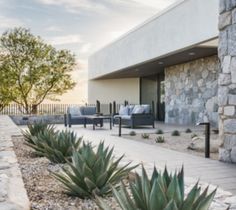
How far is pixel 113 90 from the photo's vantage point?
27422 millimetres

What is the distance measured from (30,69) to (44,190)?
18752 millimetres

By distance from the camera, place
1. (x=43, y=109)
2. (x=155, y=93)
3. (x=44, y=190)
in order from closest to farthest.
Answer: (x=44, y=190)
(x=43, y=109)
(x=155, y=93)

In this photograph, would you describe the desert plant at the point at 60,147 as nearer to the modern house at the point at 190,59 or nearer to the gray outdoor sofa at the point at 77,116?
the modern house at the point at 190,59

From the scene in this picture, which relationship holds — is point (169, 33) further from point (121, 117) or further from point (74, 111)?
point (74, 111)

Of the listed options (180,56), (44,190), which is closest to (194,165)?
(44,190)

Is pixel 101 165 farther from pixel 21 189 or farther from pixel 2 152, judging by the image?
pixel 2 152

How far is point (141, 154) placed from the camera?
6770 millimetres

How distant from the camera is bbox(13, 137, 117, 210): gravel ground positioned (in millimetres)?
3338

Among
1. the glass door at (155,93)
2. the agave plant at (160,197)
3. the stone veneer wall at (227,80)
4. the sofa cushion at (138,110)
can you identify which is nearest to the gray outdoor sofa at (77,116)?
the sofa cushion at (138,110)

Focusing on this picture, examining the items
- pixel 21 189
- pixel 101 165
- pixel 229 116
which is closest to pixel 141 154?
pixel 229 116

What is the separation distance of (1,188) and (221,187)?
2.40m

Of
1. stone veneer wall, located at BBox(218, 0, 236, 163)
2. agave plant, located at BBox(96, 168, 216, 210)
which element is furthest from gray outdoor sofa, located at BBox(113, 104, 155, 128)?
agave plant, located at BBox(96, 168, 216, 210)

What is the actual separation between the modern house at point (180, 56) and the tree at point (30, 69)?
2.97 m

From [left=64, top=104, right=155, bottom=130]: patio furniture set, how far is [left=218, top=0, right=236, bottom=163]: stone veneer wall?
8.61m
